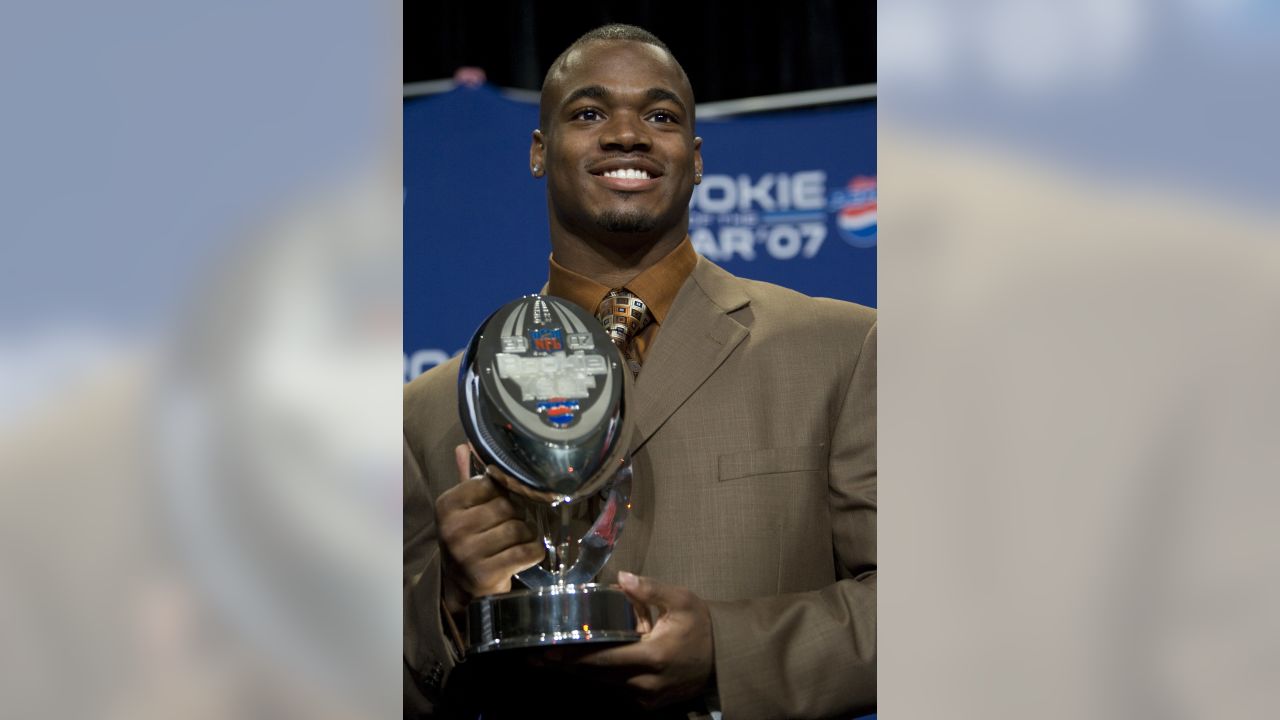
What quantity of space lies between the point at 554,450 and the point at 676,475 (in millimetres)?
352

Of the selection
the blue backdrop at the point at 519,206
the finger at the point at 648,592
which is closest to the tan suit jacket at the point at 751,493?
the finger at the point at 648,592

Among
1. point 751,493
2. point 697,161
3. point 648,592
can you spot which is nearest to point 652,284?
point 697,161

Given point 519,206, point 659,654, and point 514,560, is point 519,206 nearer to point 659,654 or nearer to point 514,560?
point 514,560

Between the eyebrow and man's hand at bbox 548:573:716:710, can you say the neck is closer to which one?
the eyebrow

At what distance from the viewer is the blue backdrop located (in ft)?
7.96

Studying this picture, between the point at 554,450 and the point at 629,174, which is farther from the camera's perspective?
the point at 629,174

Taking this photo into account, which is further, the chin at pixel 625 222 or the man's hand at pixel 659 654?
the chin at pixel 625 222

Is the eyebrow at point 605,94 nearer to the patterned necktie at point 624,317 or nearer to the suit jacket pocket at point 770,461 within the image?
the patterned necktie at point 624,317

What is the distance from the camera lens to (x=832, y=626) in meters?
1.70

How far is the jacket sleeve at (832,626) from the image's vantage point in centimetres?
162
